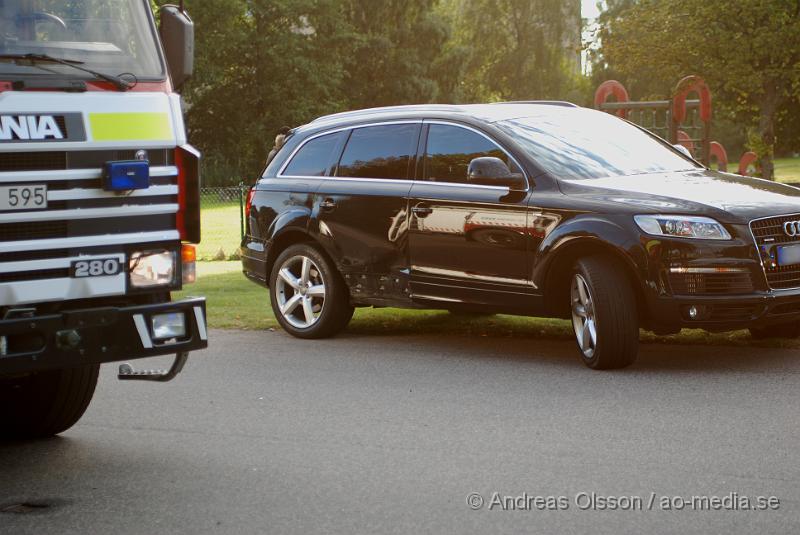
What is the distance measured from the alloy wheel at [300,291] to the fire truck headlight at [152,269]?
14.6 ft

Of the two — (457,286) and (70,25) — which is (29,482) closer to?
(70,25)

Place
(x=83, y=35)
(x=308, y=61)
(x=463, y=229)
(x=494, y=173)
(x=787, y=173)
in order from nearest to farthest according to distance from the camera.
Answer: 1. (x=83, y=35)
2. (x=494, y=173)
3. (x=463, y=229)
4. (x=787, y=173)
5. (x=308, y=61)

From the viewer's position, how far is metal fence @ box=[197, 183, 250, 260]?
20828mm

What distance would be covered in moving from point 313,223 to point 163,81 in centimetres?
425

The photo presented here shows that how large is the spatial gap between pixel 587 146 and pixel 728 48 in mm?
28920

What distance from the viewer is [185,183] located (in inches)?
240

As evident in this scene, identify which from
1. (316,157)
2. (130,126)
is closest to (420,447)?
(130,126)

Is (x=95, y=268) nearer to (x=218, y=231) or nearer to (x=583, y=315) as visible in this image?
(x=583, y=315)

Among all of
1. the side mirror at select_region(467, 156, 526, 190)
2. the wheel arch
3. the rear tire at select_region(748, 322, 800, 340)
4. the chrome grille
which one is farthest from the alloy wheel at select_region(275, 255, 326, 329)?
the chrome grille

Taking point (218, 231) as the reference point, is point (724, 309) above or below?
above

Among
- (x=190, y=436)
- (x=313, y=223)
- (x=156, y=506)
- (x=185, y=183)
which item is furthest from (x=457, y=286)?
(x=156, y=506)

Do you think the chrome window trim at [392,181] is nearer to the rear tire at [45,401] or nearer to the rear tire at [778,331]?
the rear tire at [778,331]

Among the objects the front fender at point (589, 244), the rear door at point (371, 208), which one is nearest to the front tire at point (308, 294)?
the rear door at point (371, 208)

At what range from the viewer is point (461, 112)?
32.1 feet
